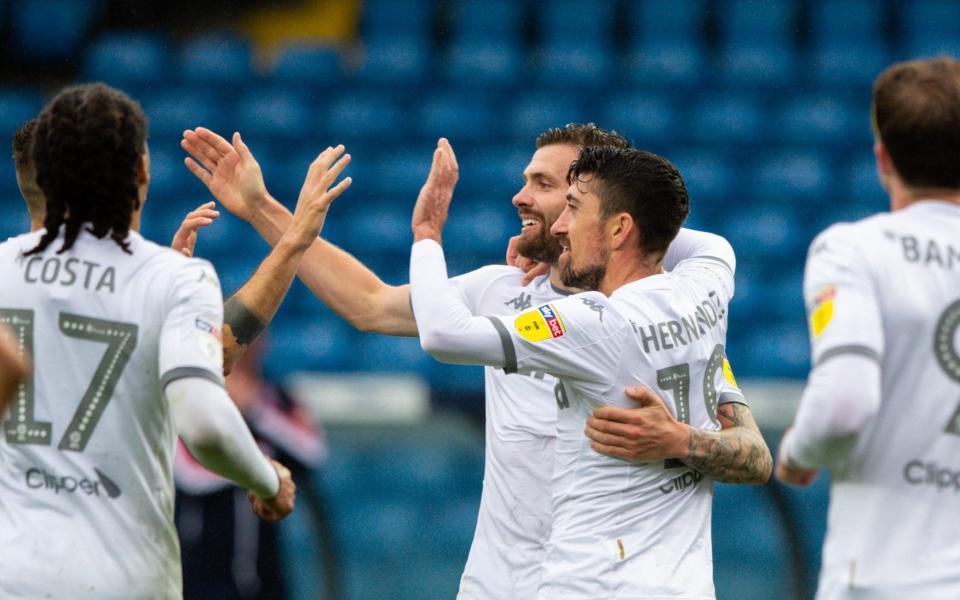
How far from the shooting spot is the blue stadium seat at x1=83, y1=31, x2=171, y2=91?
15406mm

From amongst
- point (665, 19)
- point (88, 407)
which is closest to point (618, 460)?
point (88, 407)

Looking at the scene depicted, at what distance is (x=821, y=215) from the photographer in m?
14.0

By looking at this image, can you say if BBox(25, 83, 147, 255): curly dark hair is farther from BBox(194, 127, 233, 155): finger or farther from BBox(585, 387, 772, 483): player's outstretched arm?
BBox(585, 387, 772, 483): player's outstretched arm

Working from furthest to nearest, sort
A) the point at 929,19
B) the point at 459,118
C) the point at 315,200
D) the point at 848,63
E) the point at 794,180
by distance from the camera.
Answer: the point at 929,19 < the point at 848,63 < the point at 459,118 < the point at 794,180 < the point at 315,200

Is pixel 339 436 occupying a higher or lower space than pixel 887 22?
lower

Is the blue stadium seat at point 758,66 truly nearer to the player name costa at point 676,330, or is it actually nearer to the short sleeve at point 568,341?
the player name costa at point 676,330

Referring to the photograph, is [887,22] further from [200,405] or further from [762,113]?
[200,405]

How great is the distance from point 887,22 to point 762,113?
8.74ft

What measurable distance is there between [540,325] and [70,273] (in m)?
1.44

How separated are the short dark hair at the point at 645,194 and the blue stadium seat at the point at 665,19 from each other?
38.7ft

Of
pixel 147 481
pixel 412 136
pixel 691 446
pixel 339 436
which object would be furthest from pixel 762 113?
pixel 147 481

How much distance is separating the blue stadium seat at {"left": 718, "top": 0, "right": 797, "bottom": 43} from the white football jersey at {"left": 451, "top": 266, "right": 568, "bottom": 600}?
38.7 feet

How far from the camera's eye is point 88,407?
3715 millimetres

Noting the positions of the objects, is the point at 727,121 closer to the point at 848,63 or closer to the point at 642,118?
the point at 642,118
